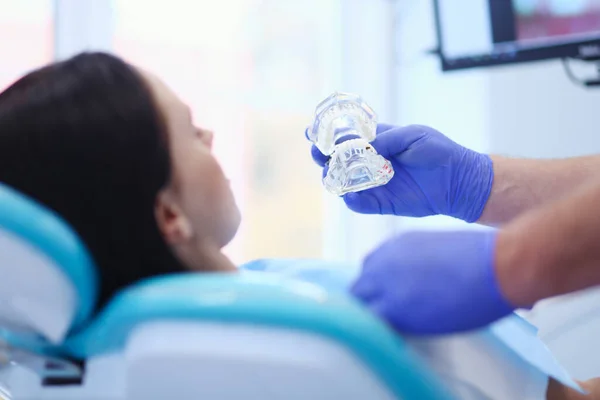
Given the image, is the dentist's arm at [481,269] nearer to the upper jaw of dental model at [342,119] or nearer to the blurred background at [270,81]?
the upper jaw of dental model at [342,119]

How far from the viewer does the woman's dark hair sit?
0.76m

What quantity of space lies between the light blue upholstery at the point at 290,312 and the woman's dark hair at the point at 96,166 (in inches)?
6.5

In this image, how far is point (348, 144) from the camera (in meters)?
1.13

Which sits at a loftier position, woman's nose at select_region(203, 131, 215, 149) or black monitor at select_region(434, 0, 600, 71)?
black monitor at select_region(434, 0, 600, 71)

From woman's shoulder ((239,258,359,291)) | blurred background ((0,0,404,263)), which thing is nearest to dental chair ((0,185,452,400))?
woman's shoulder ((239,258,359,291))

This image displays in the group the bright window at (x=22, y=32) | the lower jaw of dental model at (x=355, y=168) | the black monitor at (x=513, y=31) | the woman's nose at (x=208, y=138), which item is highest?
the bright window at (x=22, y=32)

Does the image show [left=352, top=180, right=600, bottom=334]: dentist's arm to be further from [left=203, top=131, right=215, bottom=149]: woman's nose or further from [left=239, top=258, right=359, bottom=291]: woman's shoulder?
[left=203, top=131, right=215, bottom=149]: woman's nose

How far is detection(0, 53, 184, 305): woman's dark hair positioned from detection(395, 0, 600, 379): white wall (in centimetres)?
107

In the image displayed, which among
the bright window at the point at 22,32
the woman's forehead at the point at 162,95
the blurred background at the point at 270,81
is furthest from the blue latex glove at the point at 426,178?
→ the blurred background at the point at 270,81

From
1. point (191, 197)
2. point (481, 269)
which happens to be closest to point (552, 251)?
point (481, 269)

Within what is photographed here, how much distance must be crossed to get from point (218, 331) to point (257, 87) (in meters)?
2.37

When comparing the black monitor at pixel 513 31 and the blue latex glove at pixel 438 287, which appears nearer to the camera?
the blue latex glove at pixel 438 287

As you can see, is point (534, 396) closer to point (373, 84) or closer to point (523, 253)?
point (523, 253)

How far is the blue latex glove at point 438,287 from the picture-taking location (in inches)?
25.7
